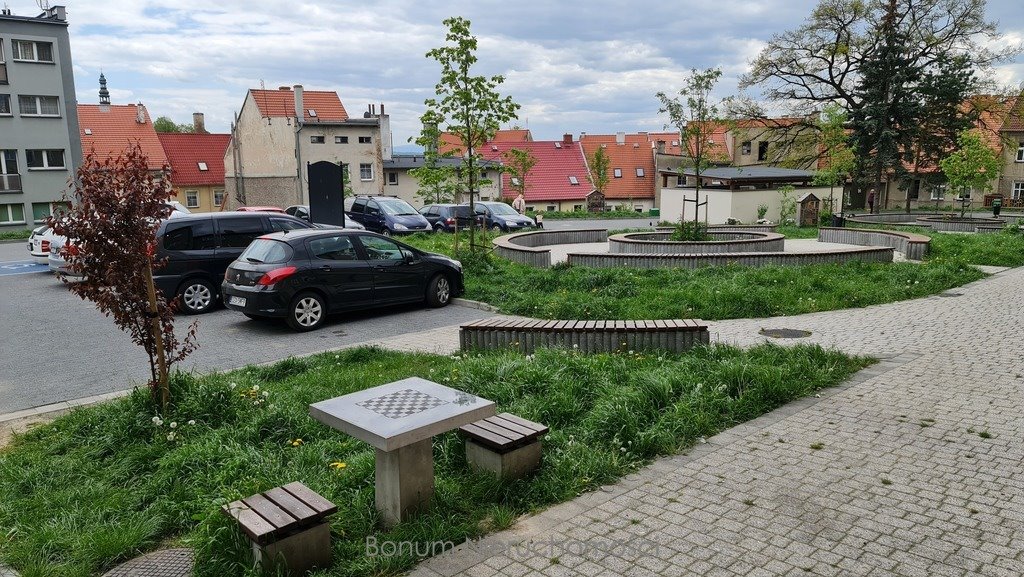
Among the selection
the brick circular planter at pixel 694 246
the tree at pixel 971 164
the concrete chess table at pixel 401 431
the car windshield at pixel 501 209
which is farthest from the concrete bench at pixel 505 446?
the tree at pixel 971 164

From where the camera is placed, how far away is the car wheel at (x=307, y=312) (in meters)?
11.1

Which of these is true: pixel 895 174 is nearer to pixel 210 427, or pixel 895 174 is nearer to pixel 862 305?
pixel 862 305

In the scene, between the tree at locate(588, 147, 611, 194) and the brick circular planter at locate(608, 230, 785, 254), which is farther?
the tree at locate(588, 147, 611, 194)

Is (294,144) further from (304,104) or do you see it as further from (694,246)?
(694,246)

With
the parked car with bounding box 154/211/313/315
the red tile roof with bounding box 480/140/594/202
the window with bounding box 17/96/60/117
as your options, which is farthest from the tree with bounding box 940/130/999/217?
the window with bounding box 17/96/60/117

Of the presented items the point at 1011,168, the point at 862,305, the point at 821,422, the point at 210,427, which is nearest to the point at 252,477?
the point at 210,427

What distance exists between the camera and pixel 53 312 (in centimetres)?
1296

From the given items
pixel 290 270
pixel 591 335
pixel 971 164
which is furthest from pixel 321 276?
pixel 971 164

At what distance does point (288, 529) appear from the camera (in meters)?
3.56

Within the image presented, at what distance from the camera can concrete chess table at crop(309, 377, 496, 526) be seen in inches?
155

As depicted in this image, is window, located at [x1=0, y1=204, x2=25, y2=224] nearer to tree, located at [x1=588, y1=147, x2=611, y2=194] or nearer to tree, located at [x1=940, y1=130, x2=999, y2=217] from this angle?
tree, located at [x1=588, y1=147, x2=611, y2=194]

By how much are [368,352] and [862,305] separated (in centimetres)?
811

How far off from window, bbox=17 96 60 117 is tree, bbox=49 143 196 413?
139 ft

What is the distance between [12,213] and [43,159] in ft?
11.3
